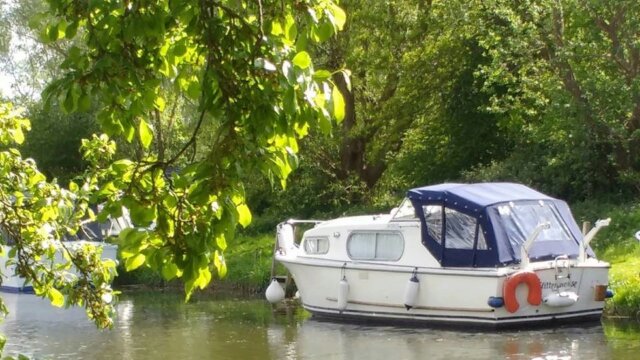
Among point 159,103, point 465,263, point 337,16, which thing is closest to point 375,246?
point 465,263

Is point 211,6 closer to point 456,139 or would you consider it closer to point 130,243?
point 130,243

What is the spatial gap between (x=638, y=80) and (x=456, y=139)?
27.0 feet

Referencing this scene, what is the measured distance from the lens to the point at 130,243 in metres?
4.66

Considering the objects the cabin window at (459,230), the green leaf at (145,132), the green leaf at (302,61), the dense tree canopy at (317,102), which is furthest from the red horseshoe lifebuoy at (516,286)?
the green leaf at (302,61)

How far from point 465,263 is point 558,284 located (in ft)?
5.58

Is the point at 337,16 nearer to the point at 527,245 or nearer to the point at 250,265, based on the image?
the point at 527,245

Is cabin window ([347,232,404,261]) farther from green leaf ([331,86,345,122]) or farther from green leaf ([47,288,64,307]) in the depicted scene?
green leaf ([331,86,345,122])

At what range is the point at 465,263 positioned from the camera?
19.8 metres

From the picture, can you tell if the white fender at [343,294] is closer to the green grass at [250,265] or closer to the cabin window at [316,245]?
the cabin window at [316,245]

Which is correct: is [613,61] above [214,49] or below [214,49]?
above

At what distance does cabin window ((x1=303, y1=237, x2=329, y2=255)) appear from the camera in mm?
22531

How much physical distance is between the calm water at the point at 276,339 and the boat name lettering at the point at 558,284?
79 cm

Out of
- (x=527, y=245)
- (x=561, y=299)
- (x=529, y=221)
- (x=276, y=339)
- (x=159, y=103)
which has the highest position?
(x=529, y=221)

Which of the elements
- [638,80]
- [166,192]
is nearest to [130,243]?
[166,192]
